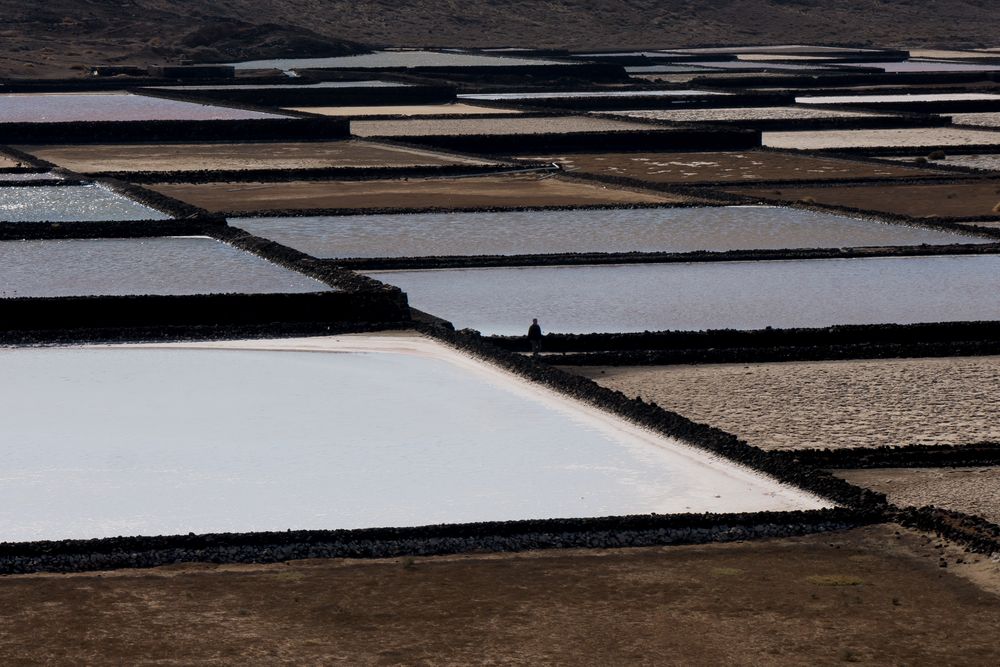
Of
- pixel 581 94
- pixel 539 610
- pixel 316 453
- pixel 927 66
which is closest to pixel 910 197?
pixel 316 453

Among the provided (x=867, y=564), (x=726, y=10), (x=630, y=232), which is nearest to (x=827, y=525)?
(x=867, y=564)

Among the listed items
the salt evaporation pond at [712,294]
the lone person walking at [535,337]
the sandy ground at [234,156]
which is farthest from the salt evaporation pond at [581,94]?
the lone person walking at [535,337]

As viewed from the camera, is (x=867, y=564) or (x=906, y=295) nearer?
(x=867, y=564)

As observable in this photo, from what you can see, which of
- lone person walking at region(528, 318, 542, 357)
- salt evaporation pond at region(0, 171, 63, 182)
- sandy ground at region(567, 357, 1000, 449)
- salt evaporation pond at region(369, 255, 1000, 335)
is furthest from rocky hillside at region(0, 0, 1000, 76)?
sandy ground at region(567, 357, 1000, 449)

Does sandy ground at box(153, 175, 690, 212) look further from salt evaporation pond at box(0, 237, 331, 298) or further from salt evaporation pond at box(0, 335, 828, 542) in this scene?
salt evaporation pond at box(0, 335, 828, 542)

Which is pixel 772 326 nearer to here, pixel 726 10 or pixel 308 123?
pixel 308 123

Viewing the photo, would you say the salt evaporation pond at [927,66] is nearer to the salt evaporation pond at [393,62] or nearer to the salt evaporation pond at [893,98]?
the salt evaporation pond at [893,98]
